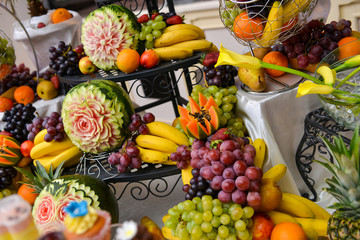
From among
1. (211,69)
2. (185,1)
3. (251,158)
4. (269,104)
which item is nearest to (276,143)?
(269,104)

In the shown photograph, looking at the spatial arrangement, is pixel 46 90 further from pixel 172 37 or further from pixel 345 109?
pixel 345 109

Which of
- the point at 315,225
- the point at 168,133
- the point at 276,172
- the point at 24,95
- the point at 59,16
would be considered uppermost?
the point at 59,16

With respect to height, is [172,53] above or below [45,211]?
above

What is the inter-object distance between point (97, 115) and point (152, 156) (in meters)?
0.29

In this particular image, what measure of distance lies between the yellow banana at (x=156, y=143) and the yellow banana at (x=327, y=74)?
2.10 ft

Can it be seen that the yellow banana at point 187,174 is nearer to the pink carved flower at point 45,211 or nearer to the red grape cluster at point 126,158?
the red grape cluster at point 126,158

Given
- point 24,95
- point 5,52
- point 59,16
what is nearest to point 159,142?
point 24,95

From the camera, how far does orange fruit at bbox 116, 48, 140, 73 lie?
63.6 inches

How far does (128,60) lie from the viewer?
→ 1.61 metres

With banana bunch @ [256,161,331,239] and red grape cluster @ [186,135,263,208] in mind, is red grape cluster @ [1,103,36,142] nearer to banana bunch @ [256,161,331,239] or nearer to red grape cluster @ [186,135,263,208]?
red grape cluster @ [186,135,263,208]

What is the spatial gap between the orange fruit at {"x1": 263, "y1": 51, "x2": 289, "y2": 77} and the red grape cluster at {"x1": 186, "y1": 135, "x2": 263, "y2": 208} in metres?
0.40

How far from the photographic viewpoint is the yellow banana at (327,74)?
3.75 ft

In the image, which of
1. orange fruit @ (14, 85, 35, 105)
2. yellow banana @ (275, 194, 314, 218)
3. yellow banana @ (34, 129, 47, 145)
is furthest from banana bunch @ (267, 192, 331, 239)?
orange fruit @ (14, 85, 35, 105)

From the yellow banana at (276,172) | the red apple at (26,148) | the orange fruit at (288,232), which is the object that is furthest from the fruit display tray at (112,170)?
the orange fruit at (288,232)
